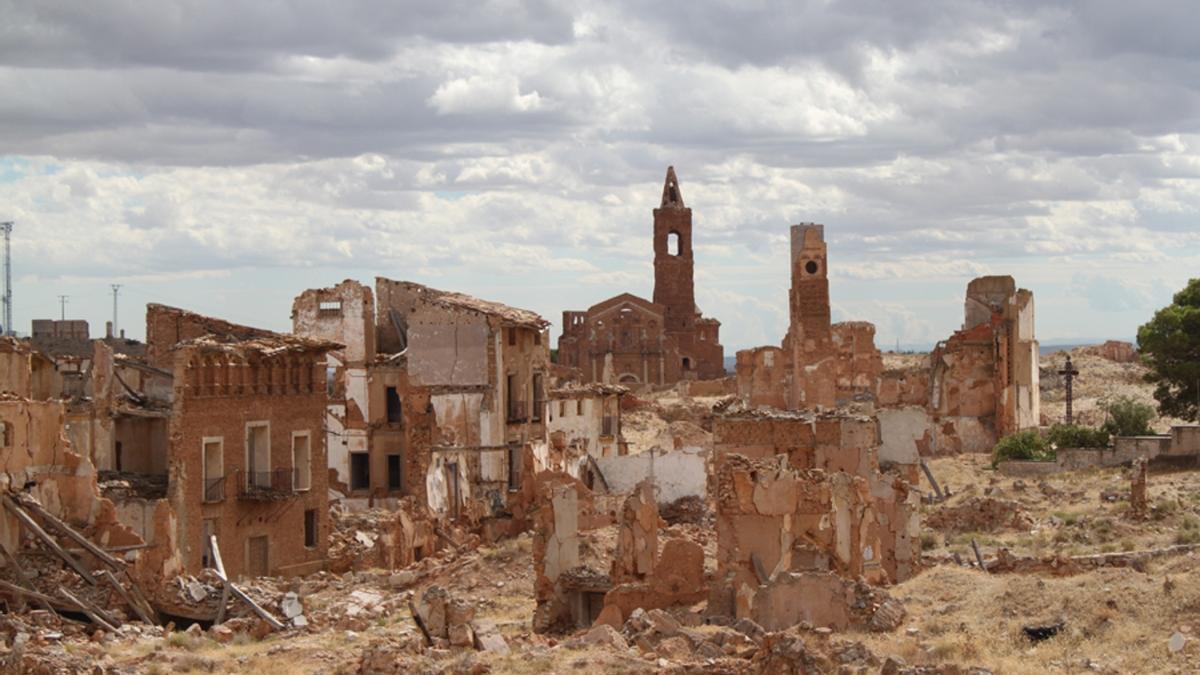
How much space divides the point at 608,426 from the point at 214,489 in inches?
855

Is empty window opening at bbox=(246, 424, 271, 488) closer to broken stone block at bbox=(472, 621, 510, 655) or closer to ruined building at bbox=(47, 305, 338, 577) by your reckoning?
ruined building at bbox=(47, 305, 338, 577)

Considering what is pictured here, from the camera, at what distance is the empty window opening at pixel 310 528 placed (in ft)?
133

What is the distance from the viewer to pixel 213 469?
38.4 meters

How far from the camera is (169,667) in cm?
2547

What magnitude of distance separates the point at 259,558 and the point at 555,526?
11.3 m

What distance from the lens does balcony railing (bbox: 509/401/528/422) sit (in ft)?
161

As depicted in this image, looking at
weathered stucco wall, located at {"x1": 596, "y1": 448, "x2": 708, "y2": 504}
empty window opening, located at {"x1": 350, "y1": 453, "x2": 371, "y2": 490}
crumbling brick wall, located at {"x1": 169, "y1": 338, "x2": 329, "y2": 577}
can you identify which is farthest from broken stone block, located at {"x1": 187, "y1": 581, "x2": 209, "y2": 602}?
weathered stucco wall, located at {"x1": 596, "y1": 448, "x2": 708, "y2": 504}

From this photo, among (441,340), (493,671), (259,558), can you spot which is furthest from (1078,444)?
(493,671)

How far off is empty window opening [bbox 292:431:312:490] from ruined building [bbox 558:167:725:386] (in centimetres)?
5713

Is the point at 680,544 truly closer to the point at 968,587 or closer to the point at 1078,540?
the point at 968,587

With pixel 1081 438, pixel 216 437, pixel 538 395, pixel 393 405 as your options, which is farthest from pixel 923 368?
pixel 216 437

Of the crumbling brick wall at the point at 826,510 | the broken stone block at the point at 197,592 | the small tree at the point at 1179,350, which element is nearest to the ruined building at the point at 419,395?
the crumbling brick wall at the point at 826,510

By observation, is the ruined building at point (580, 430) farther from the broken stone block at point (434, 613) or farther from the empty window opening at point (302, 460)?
the broken stone block at point (434, 613)

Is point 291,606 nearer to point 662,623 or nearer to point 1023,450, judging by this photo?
point 662,623
